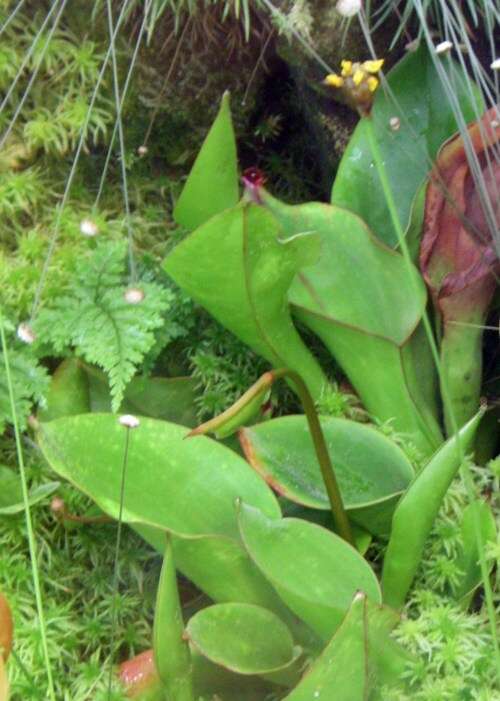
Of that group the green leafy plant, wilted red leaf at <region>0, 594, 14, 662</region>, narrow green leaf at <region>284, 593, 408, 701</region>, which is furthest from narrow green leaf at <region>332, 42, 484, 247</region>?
wilted red leaf at <region>0, 594, 14, 662</region>

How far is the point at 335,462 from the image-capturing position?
1150mm

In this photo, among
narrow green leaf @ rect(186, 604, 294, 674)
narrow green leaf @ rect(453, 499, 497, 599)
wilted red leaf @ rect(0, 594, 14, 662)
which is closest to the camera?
wilted red leaf @ rect(0, 594, 14, 662)

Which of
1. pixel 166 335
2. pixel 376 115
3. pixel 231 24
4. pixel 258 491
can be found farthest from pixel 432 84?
pixel 258 491

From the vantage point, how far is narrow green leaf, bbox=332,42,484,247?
48.8 inches

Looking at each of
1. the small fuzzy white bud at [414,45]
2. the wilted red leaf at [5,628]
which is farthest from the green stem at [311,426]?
the small fuzzy white bud at [414,45]

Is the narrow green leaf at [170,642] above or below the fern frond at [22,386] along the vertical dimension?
below

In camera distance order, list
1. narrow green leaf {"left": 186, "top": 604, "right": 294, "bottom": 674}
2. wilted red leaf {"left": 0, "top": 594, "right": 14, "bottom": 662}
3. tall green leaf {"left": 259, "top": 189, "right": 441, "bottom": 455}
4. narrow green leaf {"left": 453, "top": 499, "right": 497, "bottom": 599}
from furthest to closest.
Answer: tall green leaf {"left": 259, "top": 189, "right": 441, "bottom": 455}
narrow green leaf {"left": 453, "top": 499, "right": 497, "bottom": 599}
narrow green leaf {"left": 186, "top": 604, "right": 294, "bottom": 674}
wilted red leaf {"left": 0, "top": 594, "right": 14, "bottom": 662}

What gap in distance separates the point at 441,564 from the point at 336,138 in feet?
2.07

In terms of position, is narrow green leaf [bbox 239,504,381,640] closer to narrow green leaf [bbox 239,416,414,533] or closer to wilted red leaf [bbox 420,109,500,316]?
narrow green leaf [bbox 239,416,414,533]

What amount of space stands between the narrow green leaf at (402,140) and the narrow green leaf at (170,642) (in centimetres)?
54

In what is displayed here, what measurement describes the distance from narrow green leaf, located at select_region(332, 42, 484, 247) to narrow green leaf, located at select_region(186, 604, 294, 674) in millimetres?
529

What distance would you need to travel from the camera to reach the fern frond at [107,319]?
3.78ft

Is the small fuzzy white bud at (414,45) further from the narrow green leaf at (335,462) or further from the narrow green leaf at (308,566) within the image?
the narrow green leaf at (308,566)

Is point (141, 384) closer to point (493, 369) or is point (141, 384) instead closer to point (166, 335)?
point (166, 335)
